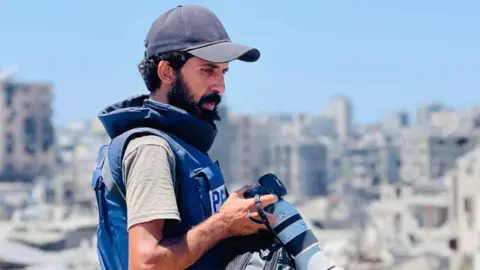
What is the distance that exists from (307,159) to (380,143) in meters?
10.4

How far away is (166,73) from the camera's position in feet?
11.5

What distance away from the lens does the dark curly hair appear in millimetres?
3451

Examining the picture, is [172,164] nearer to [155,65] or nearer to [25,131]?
[155,65]

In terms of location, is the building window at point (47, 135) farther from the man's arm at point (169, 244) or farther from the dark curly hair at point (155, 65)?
the man's arm at point (169, 244)

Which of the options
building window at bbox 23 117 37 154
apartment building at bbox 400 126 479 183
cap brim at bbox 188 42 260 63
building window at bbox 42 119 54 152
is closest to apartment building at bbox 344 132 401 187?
apartment building at bbox 400 126 479 183

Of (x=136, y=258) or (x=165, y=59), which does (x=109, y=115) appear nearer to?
(x=165, y=59)

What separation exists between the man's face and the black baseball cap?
0.06 m

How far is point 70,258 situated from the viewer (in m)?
28.5

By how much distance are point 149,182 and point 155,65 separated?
0.55 meters

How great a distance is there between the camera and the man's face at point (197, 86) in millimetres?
3475

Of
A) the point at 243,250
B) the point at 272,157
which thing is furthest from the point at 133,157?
the point at 272,157

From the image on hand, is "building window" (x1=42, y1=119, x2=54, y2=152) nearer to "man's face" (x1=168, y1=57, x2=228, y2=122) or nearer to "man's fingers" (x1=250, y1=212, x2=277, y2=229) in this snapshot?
"man's face" (x1=168, y1=57, x2=228, y2=122)

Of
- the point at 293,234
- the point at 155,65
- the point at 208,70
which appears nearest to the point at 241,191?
the point at 293,234

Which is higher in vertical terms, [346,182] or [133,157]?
[133,157]
